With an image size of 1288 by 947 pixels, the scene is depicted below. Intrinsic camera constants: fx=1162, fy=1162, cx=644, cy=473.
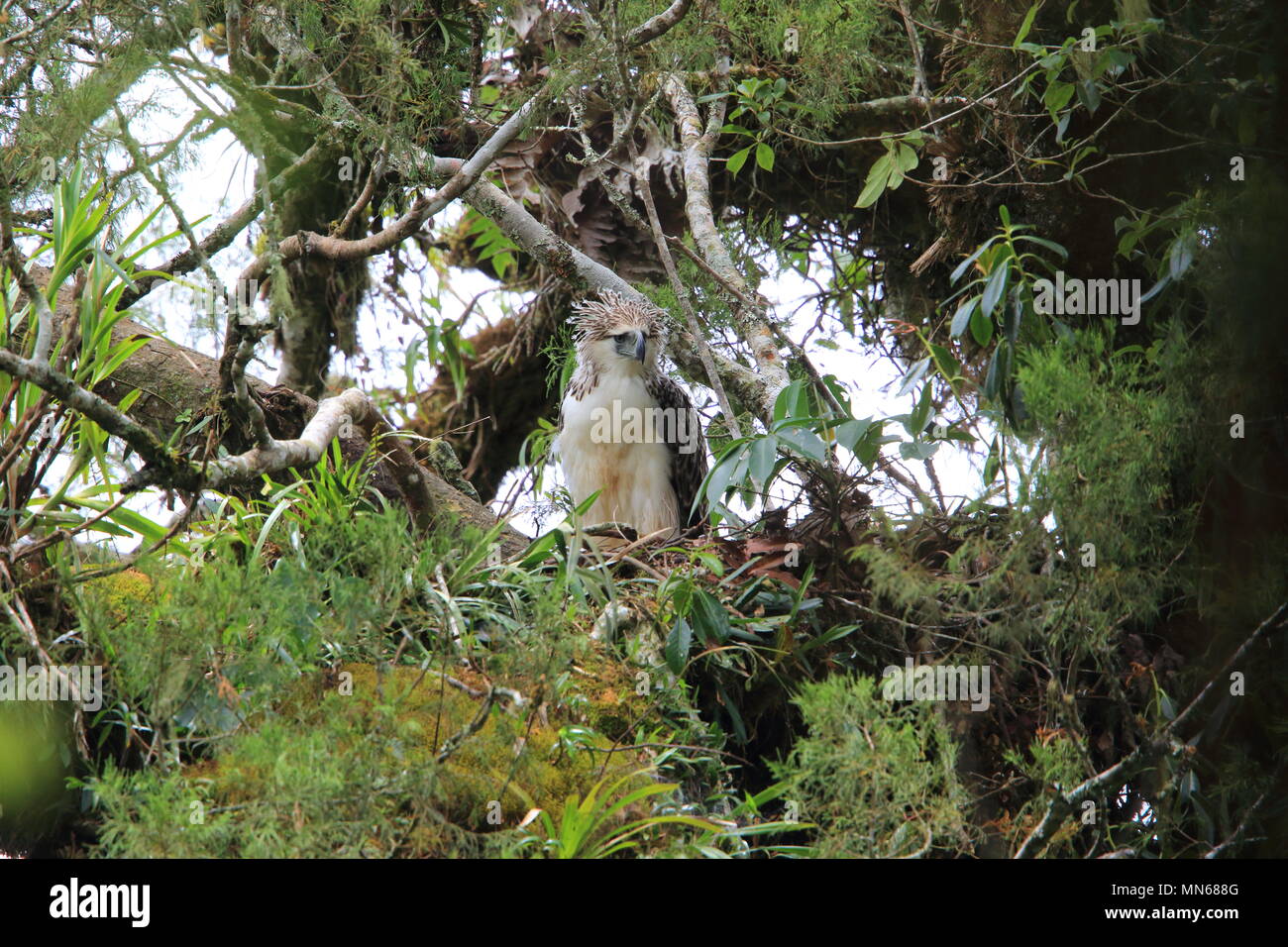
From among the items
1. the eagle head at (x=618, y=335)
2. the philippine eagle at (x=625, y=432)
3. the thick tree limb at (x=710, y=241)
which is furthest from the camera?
the philippine eagle at (x=625, y=432)

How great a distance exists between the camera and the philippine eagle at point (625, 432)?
21.0 feet

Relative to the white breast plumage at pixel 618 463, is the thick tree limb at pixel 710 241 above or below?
above

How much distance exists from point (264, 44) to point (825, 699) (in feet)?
16.6

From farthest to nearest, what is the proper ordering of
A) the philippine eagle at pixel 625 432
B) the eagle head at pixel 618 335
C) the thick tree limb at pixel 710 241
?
the philippine eagle at pixel 625 432, the eagle head at pixel 618 335, the thick tree limb at pixel 710 241

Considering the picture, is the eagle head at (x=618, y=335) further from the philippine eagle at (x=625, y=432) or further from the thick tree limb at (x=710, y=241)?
the thick tree limb at (x=710, y=241)

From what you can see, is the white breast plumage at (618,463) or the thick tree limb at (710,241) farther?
the white breast plumage at (618,463)

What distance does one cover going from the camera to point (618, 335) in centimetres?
639

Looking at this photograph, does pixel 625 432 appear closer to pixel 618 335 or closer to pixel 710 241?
pixel 618 335

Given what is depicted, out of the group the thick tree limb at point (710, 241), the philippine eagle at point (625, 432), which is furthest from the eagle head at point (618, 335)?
the thick tree limb at point (710, 241)

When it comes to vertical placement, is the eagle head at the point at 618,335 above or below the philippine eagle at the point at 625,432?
above

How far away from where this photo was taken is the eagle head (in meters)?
6.23

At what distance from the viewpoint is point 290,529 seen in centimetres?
396
